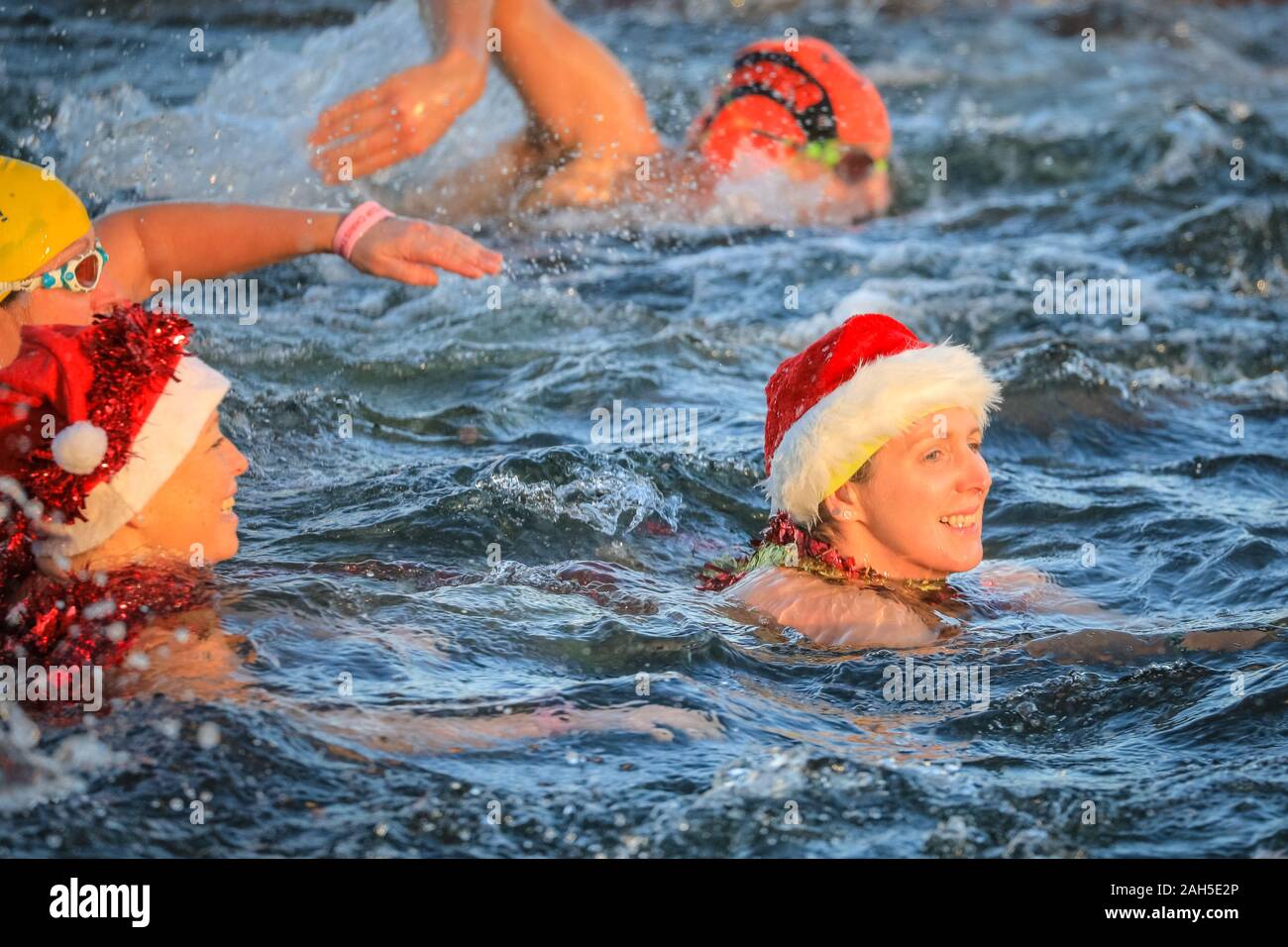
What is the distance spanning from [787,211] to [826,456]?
445 centimetres

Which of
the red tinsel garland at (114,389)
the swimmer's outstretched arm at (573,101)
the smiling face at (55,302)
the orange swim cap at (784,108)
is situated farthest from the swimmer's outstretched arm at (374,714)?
the orange swim cap at (784,108)

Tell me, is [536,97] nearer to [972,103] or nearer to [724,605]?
[724,605]

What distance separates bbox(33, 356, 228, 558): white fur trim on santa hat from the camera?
3.76m

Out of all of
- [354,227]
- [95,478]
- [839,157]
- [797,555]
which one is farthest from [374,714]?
[839,157]

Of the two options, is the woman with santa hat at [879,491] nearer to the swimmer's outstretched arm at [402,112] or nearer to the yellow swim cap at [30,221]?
the yellow swim cap at [30,221]

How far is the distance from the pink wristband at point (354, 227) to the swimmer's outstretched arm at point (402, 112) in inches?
50.2

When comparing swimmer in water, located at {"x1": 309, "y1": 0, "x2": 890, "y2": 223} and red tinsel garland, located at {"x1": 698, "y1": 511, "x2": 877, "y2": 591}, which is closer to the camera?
red tinsel garland, located at {"x1": 698, "y1": 511, "x2": 877, "y2": 591}

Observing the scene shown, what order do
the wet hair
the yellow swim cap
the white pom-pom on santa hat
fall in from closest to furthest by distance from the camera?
the white pom-pom on santa hat
the yellow swim cap
the wet hair

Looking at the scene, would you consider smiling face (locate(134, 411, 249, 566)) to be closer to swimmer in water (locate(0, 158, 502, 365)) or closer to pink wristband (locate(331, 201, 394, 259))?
swimmer in water (locate(0, 158, 502, 365))

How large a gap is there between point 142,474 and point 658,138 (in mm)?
5351

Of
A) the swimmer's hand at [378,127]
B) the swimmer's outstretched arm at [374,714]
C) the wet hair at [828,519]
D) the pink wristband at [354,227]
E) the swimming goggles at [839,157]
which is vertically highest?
the swimming goggles at [839,157]

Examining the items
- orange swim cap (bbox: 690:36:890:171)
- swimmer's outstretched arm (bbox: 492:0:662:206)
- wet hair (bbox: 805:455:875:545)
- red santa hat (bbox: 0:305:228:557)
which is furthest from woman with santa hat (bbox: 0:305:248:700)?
orange swim cap (bbox: 690:36:890:171)

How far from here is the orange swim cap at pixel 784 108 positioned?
8.51 meters

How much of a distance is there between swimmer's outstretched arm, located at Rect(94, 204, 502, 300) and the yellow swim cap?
33.6 inches
